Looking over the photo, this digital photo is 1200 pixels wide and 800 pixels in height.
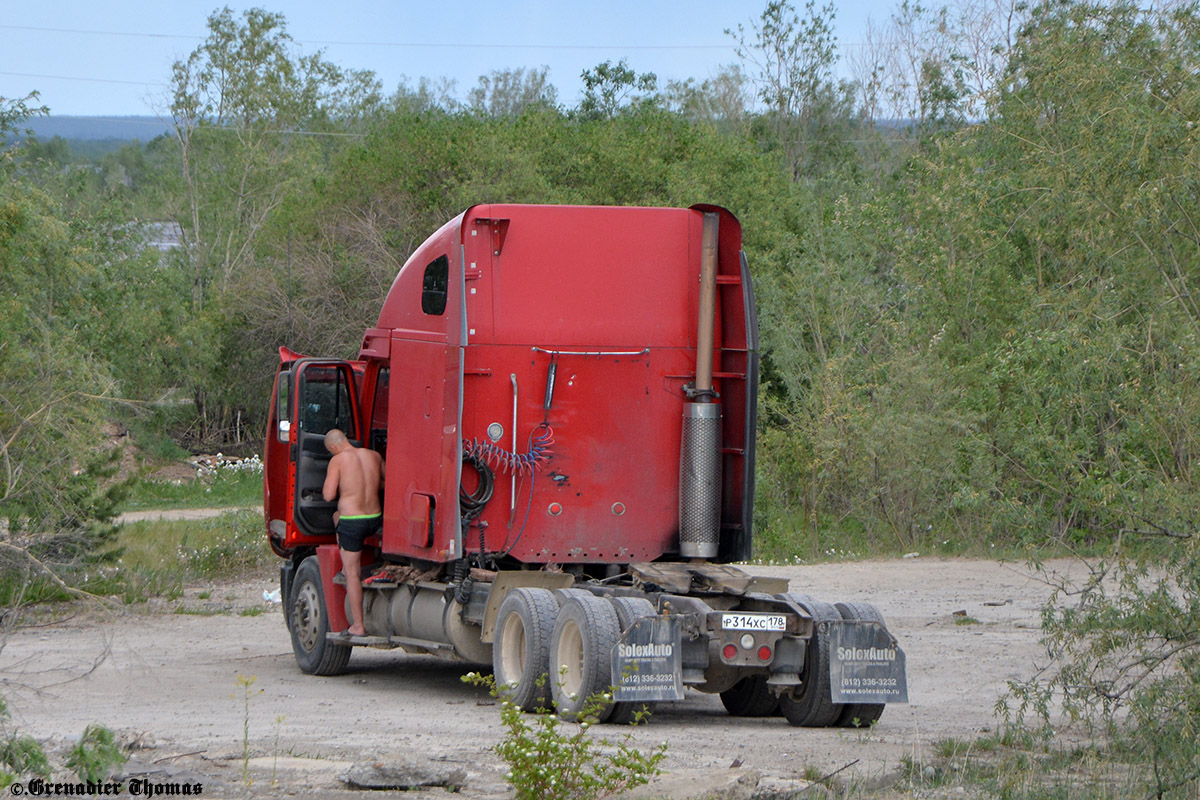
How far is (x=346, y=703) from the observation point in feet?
33.8

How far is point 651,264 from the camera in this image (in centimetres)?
1051

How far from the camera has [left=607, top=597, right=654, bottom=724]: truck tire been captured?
890 cm

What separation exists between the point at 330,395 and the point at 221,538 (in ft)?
31.2

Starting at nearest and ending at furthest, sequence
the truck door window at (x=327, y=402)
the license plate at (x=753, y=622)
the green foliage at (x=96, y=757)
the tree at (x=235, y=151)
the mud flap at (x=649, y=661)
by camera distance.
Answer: the green foliage at (x=96, y=757), the mud flap at (x=649, y=661), the license plate at (x=753, y=622), the truck door window at (x=327, y=402), the tree at (x=235, y=151)

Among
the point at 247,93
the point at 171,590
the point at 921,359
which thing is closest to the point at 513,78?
the point at 247,93

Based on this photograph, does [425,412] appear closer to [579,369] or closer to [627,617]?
[579,369]

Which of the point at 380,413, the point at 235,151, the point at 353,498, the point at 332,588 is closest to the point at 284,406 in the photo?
the point at 380,413

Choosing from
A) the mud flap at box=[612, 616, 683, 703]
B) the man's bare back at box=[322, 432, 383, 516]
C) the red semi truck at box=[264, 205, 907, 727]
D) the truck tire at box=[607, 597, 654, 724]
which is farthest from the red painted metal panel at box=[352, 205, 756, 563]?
the mud flap at box=[612, 616, 683, 703]

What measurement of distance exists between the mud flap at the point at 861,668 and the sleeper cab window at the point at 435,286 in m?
3.85

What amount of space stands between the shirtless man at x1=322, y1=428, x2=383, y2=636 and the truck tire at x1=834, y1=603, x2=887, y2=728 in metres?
4.16

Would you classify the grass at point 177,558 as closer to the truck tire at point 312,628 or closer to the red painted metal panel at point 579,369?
the truck tire at point 312,628

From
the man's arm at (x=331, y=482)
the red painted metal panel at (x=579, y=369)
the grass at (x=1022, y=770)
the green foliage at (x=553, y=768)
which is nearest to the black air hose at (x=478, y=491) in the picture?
the red painted metal panel at (x=579, y=369)

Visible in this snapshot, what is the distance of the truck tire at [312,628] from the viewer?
1192 centimetres

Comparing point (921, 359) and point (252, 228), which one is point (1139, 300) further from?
point (252, 228)
